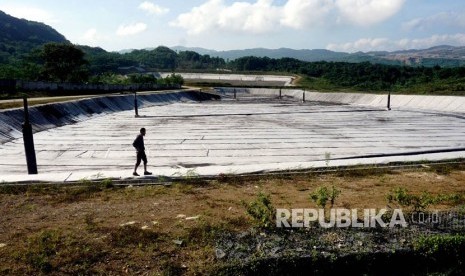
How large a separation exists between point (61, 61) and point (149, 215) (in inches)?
2411

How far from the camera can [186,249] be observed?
672 centimetres

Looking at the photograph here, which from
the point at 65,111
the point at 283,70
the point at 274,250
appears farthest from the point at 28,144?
the point at 283,70

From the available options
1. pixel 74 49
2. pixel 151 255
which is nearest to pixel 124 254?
pixel 151 255

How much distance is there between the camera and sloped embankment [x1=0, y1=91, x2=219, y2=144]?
2184 centimetres

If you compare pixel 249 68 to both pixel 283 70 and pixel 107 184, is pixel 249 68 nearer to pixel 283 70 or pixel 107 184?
pixel 283 70

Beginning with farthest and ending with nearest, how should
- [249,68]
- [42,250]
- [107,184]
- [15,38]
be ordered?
[15,38]
[249,68]
[107,184]
[42,250]

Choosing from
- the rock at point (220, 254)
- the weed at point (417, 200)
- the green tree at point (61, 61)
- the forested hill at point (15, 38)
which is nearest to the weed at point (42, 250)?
the rock at point (220, 254)

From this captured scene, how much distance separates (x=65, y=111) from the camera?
2912 cm

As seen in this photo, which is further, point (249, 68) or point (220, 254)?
point (249, 68)

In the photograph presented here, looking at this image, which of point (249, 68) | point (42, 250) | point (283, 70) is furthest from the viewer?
point (249, 68)

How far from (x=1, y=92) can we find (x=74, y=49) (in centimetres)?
3099

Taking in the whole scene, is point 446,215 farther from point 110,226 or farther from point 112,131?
point 112,131

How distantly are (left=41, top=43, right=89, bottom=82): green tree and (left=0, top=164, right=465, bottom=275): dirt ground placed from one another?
188 feet

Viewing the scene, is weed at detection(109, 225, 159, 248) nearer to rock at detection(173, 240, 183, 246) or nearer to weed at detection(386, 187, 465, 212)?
rock at detection(173, 240, 183, 246)
